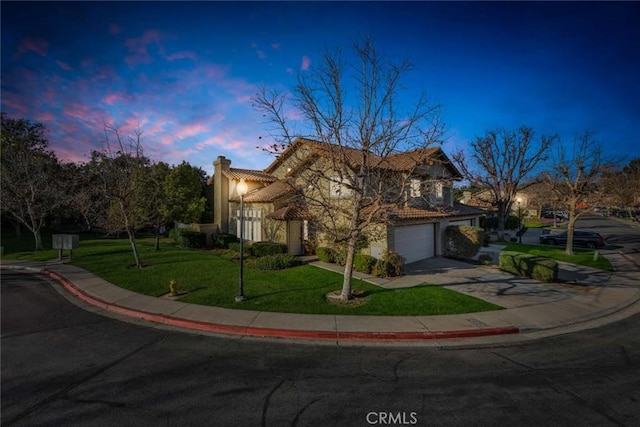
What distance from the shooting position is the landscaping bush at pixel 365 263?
1447 cm

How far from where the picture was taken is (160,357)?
6.48 meters

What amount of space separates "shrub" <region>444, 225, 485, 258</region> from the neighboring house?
0.54 meters

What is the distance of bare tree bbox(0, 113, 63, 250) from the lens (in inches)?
859

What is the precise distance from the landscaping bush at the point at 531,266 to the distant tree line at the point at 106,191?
19569mm

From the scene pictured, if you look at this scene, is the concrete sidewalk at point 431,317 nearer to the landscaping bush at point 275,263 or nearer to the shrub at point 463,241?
the landscaping bush at point 275,263

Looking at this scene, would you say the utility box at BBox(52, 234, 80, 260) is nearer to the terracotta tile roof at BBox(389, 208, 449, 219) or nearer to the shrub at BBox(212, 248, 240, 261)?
the shrub at BBox(212, 248, 240, 261)

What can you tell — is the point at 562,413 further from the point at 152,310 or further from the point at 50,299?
the point at 50,299

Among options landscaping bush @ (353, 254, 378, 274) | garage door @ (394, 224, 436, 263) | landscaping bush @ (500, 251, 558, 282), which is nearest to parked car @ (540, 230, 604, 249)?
landscaping bush @ (500, 251, 558, 282)

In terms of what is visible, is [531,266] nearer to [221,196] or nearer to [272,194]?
[272,194]

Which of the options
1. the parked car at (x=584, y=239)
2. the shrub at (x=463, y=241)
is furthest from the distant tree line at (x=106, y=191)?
the parked car at (x=584, y=239)

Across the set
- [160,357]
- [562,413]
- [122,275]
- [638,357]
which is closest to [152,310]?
[160,357]

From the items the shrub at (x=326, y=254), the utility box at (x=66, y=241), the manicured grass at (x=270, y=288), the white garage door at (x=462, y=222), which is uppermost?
the white garage door at (x=462, y=222)

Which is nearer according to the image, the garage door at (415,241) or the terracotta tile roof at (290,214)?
the garage door at (415,241)

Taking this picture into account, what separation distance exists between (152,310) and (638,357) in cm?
1298
